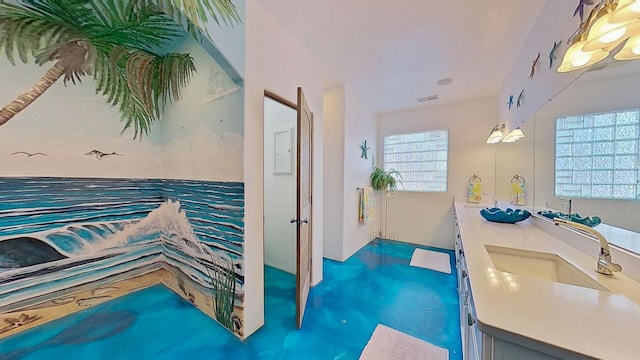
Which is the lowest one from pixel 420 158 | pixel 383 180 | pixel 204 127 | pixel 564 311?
pixel 564 311

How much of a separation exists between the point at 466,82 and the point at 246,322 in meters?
3.90

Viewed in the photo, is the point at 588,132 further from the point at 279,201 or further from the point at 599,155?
the point at 279,201

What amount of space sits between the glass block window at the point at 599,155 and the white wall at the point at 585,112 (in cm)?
4

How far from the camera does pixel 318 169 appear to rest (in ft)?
8.79

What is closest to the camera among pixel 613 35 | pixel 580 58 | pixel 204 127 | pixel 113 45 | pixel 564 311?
pixel 564 311

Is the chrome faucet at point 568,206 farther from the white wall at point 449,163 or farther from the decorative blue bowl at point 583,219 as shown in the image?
the white wall at point 449,163

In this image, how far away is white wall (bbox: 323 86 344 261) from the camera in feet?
10.8

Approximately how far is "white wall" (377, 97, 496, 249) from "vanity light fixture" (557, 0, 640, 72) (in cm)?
284

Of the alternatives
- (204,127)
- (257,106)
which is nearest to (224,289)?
(204,127)

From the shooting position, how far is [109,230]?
7.60 ft

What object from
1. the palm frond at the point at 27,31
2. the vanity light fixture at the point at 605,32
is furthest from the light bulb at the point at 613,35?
the palm frond at the point at 27,31

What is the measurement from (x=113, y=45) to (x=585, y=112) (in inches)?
153

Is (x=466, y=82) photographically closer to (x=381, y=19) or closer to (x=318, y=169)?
(x=381, y=19)

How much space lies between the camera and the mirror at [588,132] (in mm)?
995
